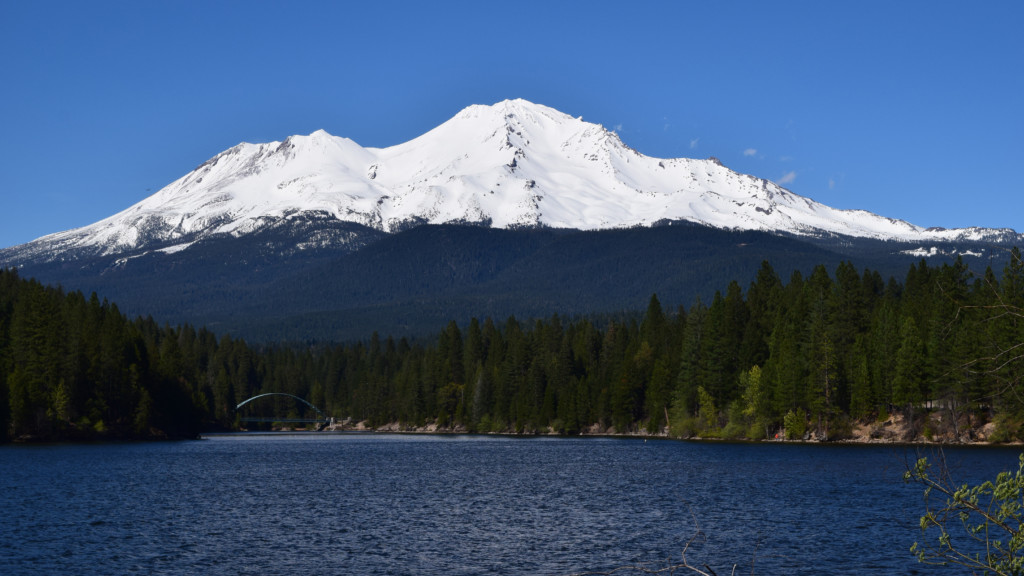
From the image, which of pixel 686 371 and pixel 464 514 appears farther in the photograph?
pixel 686 371

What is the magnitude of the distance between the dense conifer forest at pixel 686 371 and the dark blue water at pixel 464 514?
49.2ft

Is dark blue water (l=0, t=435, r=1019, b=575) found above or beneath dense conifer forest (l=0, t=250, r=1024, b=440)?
beneath

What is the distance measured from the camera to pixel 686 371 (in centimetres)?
13112

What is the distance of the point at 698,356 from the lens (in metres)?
132

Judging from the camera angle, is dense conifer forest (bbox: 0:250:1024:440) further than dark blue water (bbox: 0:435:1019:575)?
Yes

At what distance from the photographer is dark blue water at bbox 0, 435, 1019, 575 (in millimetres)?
39594

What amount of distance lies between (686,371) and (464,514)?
8085cm

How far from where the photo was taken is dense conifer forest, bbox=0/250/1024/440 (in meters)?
104

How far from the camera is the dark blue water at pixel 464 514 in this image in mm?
39594

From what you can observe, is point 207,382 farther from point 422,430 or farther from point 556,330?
point 556,330

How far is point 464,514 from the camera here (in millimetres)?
54469

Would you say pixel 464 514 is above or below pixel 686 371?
below

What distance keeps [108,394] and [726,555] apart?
4176 inches

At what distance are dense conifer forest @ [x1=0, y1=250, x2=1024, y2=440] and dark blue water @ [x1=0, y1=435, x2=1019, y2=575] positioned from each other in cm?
1500
